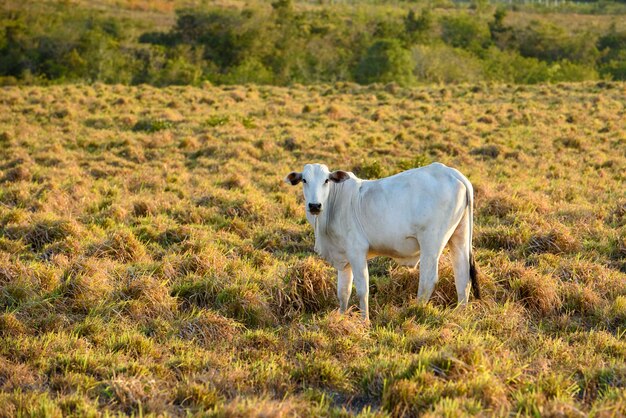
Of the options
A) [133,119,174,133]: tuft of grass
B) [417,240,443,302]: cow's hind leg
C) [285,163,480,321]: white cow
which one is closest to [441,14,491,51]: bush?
[133,119,174,133]: tuft of grass

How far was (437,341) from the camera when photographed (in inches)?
215

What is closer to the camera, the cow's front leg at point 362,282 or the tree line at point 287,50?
the cow's front leg at point 362,282

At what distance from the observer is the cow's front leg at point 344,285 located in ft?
21.4

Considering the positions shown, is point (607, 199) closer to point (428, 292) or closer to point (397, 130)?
point (428, 292)

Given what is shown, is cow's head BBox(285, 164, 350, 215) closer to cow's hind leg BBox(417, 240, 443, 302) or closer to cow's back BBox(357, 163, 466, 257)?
cow's back BBox(357, 163, 466, 257)

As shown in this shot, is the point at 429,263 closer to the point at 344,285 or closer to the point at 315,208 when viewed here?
the point at 344,285

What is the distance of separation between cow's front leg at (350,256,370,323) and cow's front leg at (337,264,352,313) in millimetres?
200

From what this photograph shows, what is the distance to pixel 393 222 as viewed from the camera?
629 centimetres

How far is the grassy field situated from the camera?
4664 millimetres

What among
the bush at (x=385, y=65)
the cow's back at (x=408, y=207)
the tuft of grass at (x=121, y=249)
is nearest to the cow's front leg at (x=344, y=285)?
the cow's back at (x=408, y=207)

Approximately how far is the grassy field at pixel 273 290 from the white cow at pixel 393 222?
35 cm

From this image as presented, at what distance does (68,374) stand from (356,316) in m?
2.52

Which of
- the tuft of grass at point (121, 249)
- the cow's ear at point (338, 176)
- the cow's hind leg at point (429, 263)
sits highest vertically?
the cow's ear at point (338, 176)

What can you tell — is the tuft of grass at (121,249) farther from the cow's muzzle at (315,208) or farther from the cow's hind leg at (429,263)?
the cow's hind leg at (429,263)
